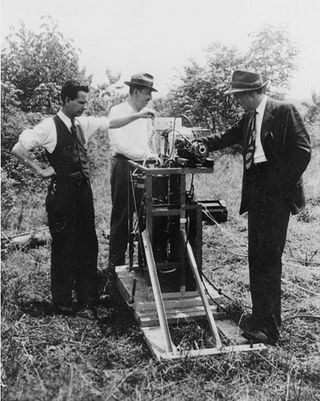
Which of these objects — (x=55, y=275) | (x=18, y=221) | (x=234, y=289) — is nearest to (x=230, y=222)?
(x=234, y=289)

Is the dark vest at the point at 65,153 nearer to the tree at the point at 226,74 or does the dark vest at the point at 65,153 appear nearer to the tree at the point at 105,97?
the tree at the point at 105,97

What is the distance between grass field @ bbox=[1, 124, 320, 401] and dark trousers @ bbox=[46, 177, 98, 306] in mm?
254

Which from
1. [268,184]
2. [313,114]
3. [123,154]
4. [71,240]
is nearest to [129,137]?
[123,154]

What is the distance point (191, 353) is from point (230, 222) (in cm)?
449

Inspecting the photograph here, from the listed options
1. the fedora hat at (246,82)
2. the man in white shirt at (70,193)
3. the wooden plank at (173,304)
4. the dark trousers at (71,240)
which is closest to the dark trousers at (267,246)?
the wooden plank at (173,304)

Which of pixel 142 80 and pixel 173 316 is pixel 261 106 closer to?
pixel 142 80

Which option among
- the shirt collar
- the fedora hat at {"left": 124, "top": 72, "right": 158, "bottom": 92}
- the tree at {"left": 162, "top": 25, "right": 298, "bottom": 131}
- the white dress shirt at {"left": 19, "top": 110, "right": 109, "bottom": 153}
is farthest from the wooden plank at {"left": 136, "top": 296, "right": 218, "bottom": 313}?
the tree at {"left": 162, "top": 25, "right": 298, "bottom": 131}

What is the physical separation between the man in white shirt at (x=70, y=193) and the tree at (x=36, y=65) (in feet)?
14.8

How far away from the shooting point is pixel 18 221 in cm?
641

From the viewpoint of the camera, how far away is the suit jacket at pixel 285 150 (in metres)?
3.72

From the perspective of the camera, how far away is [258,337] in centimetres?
387

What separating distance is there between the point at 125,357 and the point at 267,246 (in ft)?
4.75

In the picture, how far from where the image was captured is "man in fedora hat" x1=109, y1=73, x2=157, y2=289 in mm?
5219

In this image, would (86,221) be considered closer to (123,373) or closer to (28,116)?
(123,373)
